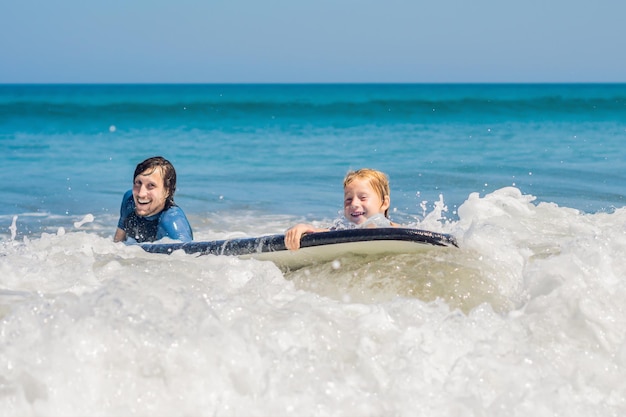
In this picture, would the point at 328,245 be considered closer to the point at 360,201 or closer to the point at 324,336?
the point at 360,201

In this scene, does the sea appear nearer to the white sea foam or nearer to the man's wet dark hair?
the white sea foam

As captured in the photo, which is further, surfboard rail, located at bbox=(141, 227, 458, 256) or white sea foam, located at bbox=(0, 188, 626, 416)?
surfboard rail, located at bbox=(141, 227, 458, 256)

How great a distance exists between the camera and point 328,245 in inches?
A: 184

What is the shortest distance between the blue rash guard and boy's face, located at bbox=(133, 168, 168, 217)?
69 mm

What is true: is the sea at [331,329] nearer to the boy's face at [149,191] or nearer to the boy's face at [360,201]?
the boy's face at [149,191]

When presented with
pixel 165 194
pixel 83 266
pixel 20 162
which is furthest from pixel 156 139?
pixel 83 266

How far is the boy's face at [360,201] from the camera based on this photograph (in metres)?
5.35

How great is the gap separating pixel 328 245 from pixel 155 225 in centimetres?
171

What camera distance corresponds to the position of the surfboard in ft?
14.9

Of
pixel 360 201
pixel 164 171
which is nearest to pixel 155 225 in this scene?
pixel 164 171

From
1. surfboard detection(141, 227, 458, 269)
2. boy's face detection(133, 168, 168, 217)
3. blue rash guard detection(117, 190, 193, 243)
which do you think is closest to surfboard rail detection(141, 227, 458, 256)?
surfboard detection(141, 227, 458, 269)

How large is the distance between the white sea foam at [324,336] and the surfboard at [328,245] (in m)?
0.09

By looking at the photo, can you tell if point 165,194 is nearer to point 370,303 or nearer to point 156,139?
point 370,303

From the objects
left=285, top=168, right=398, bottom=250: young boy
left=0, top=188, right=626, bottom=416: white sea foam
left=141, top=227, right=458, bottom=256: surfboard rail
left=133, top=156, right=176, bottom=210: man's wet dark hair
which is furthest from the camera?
left=133, top=156, right=176, bottom=210: man's wet dark hair
